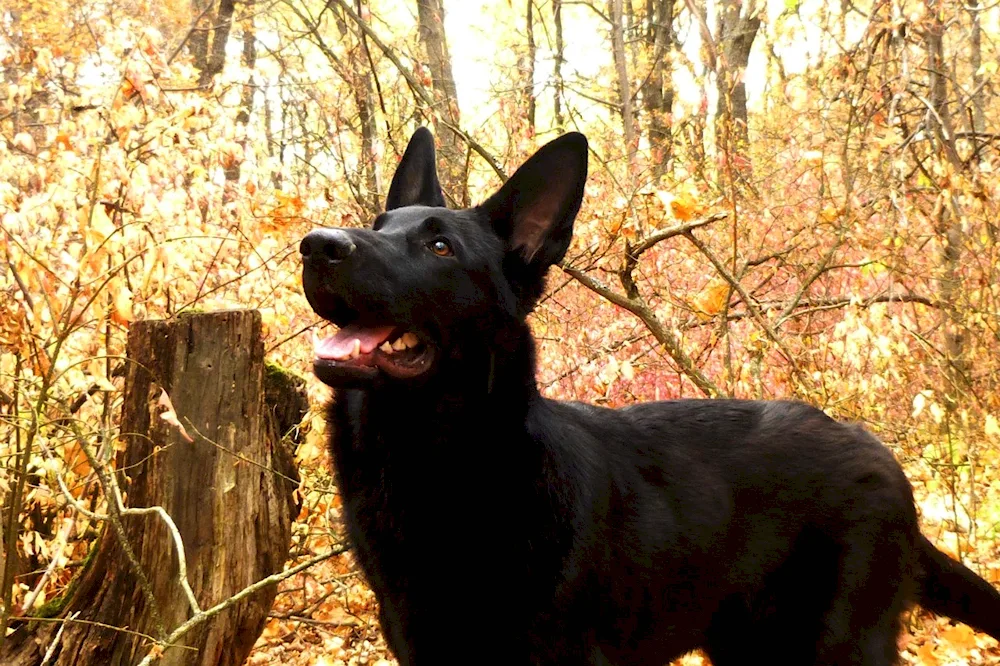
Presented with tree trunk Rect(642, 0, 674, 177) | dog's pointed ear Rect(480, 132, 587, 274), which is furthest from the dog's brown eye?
tree trunk Rect(642, 0, 674, 177)

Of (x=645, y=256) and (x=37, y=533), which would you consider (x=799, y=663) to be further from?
(x=645, y=256)

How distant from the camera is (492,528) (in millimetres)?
2520

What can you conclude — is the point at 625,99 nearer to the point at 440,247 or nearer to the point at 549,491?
the point at 440,247

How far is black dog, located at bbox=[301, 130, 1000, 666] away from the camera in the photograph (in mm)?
2455

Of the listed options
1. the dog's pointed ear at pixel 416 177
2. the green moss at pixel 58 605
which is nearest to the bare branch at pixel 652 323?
the dog's pointed ear at pixel 416 177

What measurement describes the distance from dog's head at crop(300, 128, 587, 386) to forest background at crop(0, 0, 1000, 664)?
2.98 feet

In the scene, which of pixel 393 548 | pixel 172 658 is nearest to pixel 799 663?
pixel 393 548

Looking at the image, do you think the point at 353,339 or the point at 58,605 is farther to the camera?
the point at 58,605

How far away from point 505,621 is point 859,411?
3.72 m

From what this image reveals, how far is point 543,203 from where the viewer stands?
280 cm

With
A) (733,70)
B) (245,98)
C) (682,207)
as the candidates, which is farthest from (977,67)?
(245,98)

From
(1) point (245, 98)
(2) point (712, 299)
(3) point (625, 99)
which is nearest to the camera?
(2) point (712, 299)

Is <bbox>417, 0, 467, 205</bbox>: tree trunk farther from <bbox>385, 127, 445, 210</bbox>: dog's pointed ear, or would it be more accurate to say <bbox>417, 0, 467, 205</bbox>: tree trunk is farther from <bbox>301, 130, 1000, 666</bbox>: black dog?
<bbox>301, 130, 1000, 666</bbox>: black dog

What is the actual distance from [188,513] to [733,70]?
368cm
